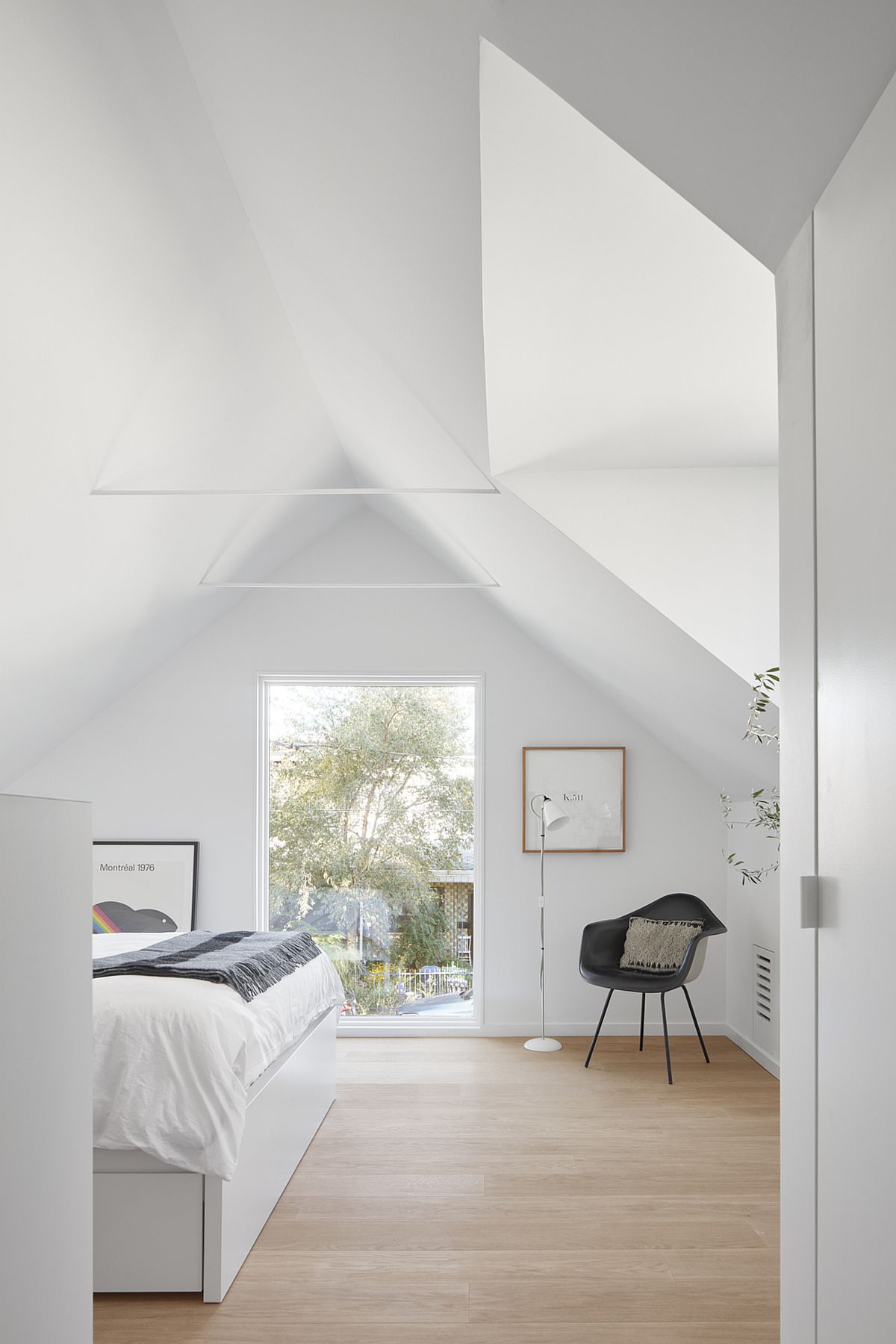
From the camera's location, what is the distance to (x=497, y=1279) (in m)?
3.06

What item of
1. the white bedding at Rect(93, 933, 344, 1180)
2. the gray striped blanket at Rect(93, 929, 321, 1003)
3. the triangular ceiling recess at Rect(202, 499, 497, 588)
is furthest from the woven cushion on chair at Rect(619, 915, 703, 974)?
the white bedding at Rect(93, 933, 344, 1180)

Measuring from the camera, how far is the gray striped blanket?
11.4 feet

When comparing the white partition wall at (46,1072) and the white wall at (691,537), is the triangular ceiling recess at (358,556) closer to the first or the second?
the white wall at (691,537)

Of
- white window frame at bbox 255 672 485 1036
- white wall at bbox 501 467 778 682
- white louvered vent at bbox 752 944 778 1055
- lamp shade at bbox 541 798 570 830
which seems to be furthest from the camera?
white window frame at bbox 255 672 485 1036

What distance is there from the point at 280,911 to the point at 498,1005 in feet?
4.65

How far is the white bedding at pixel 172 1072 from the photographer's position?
2881 millimetres

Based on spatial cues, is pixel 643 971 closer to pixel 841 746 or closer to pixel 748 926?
pixel 748 926

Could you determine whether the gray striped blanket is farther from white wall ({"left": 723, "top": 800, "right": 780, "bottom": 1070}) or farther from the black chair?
white wall ({"left": 723, "top": 800, "right": 780, "bottom": 1070})

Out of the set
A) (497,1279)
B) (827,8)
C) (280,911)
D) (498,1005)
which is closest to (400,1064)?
(498,1005)

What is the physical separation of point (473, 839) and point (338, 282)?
150 inches

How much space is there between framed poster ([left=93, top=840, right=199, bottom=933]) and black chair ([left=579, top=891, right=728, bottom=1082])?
232 centimetres

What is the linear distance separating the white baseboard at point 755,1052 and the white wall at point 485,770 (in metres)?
0.14

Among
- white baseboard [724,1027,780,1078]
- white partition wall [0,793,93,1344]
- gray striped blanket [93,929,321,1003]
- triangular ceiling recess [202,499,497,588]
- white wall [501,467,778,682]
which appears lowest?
white baseboard [724,1027,780,1078]

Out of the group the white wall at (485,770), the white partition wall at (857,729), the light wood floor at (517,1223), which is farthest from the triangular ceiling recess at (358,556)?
the white partition wall at (857,729)
